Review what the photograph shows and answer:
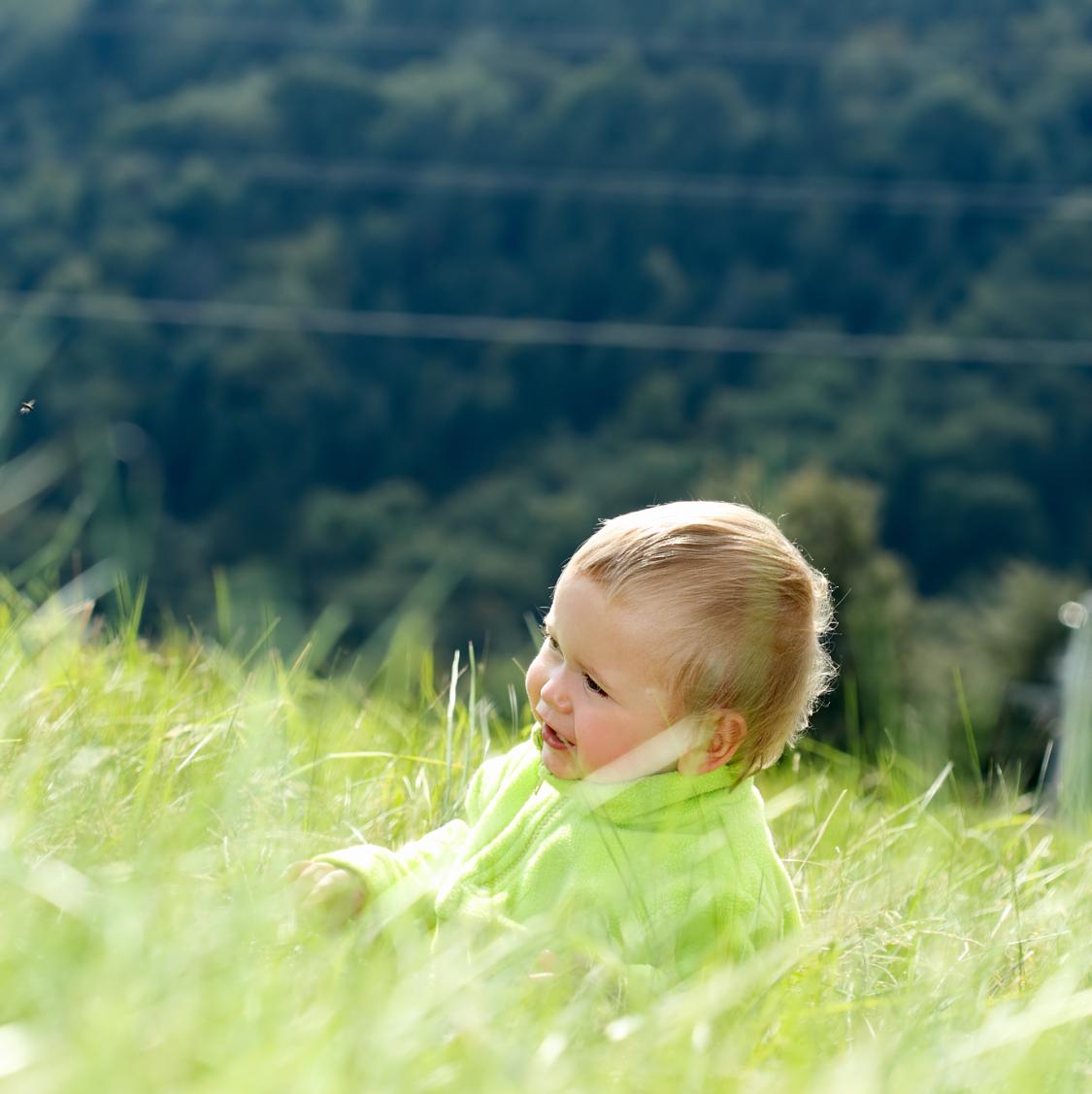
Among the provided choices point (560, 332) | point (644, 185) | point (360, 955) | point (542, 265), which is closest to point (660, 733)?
point (360, 955)

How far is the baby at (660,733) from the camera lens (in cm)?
118

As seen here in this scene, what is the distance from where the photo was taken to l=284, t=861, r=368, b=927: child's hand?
117 centimetres

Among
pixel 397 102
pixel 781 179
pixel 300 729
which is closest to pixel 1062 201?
pixel 781 179

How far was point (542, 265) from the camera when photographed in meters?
36.0

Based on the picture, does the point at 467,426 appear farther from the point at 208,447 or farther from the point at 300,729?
the point at 300,729

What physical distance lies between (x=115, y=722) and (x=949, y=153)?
1459 inches

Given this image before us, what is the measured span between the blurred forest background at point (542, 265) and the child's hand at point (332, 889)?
84.6 ft

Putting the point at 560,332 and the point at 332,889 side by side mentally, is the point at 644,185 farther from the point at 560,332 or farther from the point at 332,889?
the point at 332,889

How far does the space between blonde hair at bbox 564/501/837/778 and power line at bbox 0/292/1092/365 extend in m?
29.1

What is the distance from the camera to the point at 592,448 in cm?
3419

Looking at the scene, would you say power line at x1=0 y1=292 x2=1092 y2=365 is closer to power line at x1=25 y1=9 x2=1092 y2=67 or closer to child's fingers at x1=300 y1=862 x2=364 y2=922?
power line at x1=25 y1=9 x2=1092 y2=67

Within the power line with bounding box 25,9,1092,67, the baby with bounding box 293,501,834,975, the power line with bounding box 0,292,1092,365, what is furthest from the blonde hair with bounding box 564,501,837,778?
the power line with bounding box 25,9,1092,67

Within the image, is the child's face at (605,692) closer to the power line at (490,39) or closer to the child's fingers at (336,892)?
the child's fingers at (336,892)

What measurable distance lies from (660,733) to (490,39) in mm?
39512
